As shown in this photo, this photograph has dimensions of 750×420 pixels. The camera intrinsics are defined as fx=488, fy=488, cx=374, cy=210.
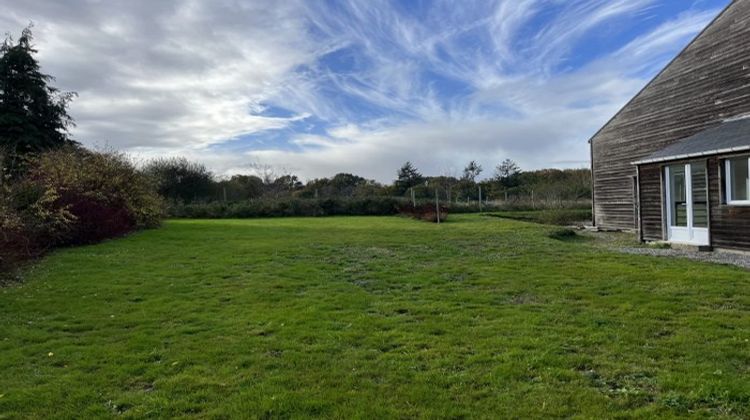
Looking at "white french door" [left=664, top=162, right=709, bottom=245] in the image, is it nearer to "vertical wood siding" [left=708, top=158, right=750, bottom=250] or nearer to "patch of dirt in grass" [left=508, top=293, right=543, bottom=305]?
"vertical wood siding" [left=708, top=158, right=750, bottom=250]

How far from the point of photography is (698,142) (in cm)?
1265

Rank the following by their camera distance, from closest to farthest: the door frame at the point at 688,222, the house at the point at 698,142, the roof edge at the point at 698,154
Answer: the roof edge at the point at 698,154 < the house at the point at 698,142 < the door frame at the point at 688,222

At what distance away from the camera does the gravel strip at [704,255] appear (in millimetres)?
9758

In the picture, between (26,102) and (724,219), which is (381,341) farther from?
(26,102)

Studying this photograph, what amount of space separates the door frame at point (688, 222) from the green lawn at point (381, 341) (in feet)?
10.9

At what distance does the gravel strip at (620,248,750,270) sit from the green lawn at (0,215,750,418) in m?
1.13

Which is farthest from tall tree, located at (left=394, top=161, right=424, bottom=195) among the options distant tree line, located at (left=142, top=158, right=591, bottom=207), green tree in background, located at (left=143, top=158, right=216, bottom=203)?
green tree in background, located at (left=143, top=158, right=216, bottom=203)

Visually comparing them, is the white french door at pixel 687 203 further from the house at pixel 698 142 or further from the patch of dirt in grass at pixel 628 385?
the patch of dirt in grass at pixel 628 385

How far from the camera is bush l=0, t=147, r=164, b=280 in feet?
36.2

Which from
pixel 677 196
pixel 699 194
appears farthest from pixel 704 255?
pixel 677 196

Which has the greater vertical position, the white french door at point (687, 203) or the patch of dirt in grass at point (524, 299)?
the white french door at point (687, 203)

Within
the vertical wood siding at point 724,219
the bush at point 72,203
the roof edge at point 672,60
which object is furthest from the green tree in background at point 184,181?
the vertical wood siding at point 724,219

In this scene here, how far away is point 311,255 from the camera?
464 inches

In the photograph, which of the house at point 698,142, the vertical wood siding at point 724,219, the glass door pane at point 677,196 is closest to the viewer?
the vertical wood siding at point 724,219
